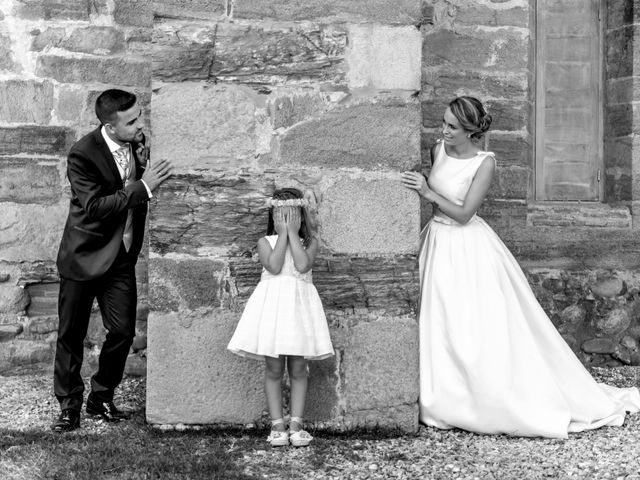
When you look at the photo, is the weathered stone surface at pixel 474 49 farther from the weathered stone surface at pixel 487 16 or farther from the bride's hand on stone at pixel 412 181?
the bride's hand on stone at pixel 412 181

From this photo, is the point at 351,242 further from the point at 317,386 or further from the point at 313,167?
the point at 317,386

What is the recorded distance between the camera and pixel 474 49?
5.91m

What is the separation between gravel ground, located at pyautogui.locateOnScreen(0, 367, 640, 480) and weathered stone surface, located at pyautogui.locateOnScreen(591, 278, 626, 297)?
151 centimetres

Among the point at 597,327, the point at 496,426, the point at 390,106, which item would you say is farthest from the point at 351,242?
the point at 597,327

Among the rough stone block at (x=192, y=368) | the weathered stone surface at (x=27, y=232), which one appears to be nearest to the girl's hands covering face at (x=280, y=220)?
the rough stone block at (x=192, y=368)

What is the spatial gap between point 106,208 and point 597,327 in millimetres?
3552

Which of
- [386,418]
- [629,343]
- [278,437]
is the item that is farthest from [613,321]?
[278,437]

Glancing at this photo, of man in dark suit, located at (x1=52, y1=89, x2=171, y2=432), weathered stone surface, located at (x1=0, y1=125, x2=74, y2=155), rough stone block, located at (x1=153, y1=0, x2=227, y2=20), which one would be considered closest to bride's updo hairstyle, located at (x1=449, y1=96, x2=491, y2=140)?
rough stone block, located at (x1=153, y1=0, x2=227, y2=20)

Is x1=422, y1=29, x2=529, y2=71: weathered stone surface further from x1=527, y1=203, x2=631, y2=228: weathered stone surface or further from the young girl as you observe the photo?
the young girl

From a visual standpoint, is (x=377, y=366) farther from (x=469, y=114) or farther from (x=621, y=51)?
(x=621, y=51)

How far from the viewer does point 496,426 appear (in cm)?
435

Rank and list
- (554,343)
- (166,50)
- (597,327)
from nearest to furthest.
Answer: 1. (166,50)
2. (554,343)
3. (597,327)

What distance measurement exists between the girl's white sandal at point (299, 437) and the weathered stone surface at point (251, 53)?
1.65 metres

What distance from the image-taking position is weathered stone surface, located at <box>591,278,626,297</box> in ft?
19.9
